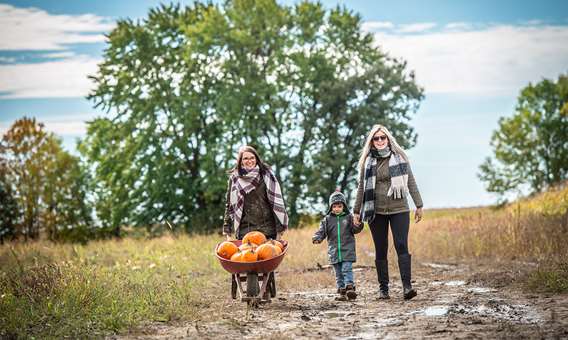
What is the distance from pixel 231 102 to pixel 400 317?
2248 centimetres

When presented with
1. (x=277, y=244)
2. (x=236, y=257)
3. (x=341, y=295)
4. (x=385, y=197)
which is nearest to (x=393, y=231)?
(x=385, y=197)

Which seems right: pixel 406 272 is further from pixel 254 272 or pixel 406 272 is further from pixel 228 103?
pixel 228 103

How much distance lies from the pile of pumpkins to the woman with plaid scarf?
1.29 ft

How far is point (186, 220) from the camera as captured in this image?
105 feet

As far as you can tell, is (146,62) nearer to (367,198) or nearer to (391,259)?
(391,259)

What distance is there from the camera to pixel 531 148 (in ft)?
148

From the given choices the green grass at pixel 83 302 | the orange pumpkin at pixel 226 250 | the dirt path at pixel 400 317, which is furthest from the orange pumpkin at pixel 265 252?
the green grass at pixel 83 302

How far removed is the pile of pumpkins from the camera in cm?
817

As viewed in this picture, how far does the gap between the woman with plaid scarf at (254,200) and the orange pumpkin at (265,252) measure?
74 cm

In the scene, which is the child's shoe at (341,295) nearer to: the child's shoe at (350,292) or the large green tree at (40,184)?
the child's shoe at (350,292)

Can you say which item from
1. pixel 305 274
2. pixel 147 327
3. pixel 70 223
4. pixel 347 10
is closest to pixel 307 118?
pixel 347 10

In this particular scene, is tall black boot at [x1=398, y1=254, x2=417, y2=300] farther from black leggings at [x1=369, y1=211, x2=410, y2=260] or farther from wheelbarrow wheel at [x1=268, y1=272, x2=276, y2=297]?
wheelbarrow wheel at [x1=268, y1=272, x2=276, y2=297]

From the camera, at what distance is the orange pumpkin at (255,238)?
8516 mm

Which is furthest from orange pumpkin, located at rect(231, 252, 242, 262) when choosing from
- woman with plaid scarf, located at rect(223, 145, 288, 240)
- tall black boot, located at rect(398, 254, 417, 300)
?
tall black boot, located at rect(398, 254, 417, 300)
